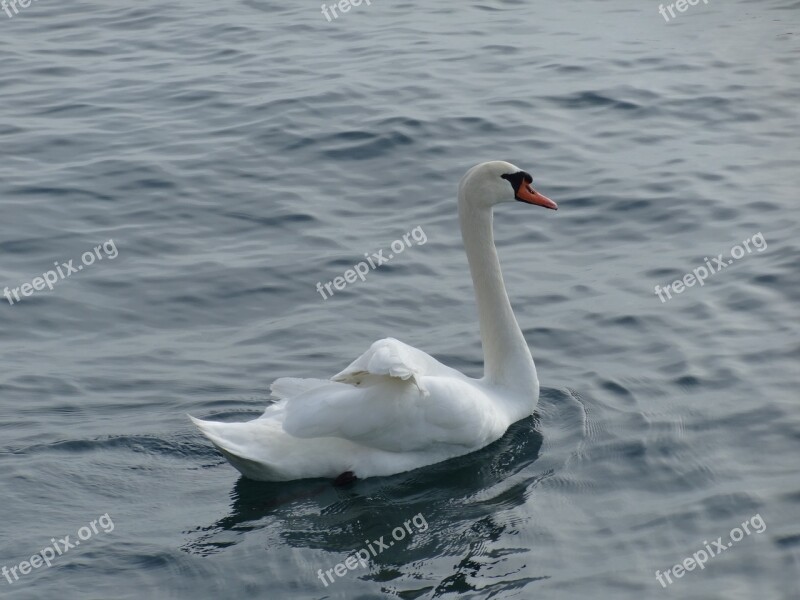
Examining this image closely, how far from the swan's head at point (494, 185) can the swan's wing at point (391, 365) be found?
4.06 ft

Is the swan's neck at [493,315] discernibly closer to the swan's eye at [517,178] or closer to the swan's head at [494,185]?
the swan's head at [494,185]

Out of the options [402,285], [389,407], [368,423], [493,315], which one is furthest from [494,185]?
[402,285]

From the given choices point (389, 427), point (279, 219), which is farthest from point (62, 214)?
point (389, 427)

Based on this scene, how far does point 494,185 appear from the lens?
30.1 feet

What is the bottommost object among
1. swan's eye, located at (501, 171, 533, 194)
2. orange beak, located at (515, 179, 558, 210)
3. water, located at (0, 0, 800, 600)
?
water, located at (0, 0, 800, 600)

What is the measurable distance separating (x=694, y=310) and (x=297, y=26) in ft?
36.2

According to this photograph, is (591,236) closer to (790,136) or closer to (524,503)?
(790,136)

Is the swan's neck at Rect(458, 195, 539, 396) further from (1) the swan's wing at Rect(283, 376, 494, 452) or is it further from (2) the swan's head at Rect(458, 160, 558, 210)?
(1) the swan's wing at Rect(283, 376, 494, 452)

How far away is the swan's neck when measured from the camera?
9.24 meters

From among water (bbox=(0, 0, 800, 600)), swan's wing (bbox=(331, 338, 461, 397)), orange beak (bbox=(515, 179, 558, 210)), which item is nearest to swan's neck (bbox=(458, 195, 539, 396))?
orange beak (bbox=(515, 179, 558, 210))

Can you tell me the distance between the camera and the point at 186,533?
7621 mm

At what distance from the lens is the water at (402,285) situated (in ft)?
24.8

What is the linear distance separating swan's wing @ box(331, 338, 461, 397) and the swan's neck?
57 centimetres

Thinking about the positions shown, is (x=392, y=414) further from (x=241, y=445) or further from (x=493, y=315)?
(x=493, y=315)
